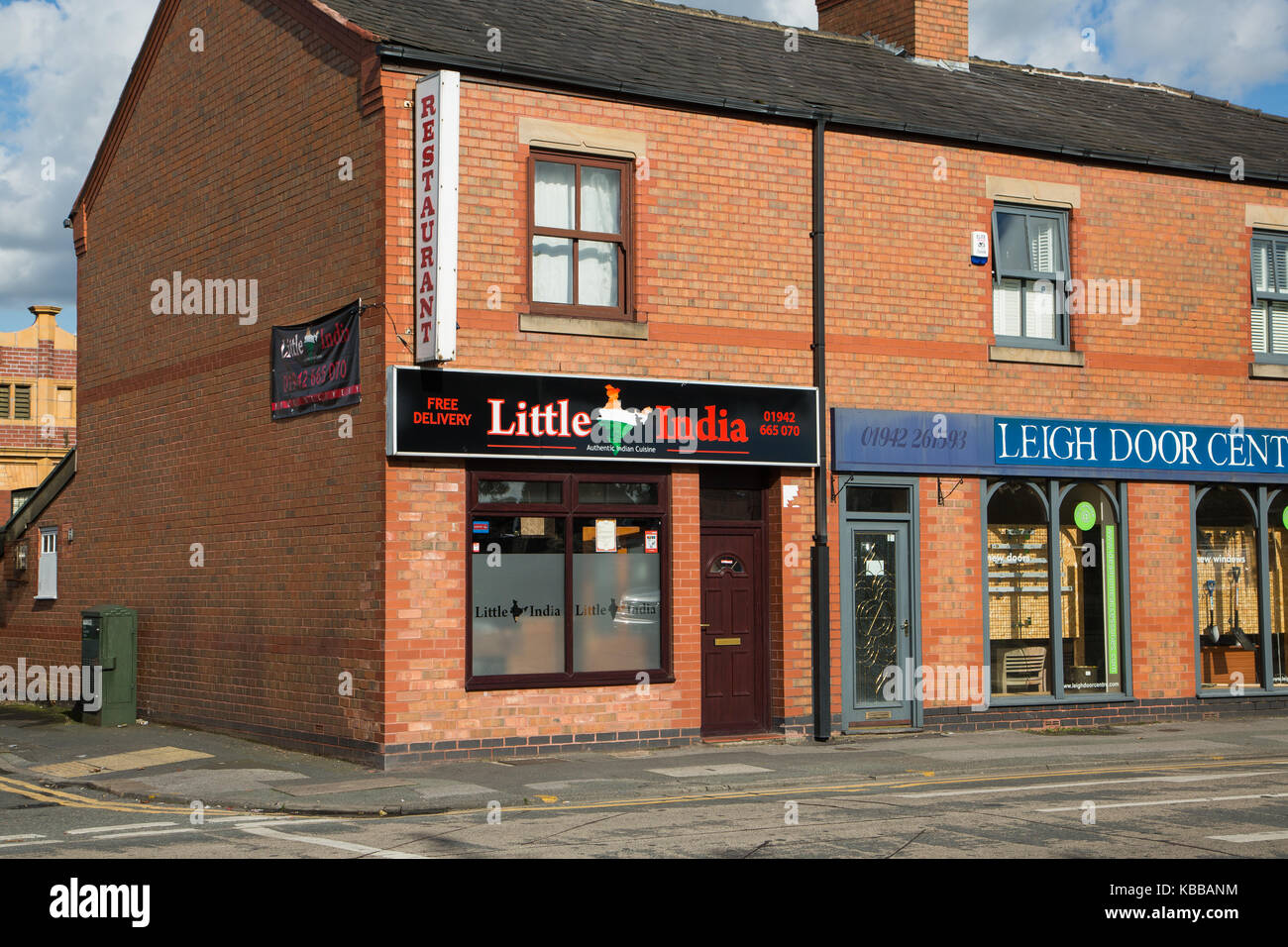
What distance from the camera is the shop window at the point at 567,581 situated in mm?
14562

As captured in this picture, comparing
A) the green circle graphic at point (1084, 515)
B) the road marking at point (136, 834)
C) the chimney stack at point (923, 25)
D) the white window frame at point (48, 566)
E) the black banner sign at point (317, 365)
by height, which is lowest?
the road marking at point (136, 834)

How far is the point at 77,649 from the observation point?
67.7ft

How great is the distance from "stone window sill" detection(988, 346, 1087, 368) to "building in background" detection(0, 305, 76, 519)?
129ft

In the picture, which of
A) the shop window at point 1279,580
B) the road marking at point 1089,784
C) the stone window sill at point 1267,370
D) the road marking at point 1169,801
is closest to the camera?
the road marking at point 1169,801

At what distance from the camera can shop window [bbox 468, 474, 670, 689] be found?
47.8ft

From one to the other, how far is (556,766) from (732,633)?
127 inches

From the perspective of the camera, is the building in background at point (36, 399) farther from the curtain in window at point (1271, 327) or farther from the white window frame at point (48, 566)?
the curtain in window at point (1271, 327)

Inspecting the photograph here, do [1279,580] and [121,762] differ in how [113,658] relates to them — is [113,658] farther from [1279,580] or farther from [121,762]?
[1279,580]

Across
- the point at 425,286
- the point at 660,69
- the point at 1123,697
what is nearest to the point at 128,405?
the point at 425,286

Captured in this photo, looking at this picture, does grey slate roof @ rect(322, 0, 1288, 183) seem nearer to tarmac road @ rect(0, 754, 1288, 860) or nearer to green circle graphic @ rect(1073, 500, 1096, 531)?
green circle graphic @ rect(1073, 500, 1096, 531)

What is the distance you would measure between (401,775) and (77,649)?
9.58 metres

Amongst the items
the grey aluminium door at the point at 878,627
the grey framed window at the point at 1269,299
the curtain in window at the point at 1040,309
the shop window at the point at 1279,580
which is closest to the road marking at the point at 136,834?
the grey aluminium door at the point at 878,627

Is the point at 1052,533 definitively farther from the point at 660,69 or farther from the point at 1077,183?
the point at 660,69

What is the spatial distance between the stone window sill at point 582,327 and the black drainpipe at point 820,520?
2.28 m
